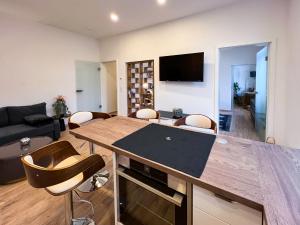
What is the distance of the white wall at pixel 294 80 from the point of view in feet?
7.32

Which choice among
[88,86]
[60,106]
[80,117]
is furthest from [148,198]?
[88,86]

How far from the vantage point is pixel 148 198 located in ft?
3.82

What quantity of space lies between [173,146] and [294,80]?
235 cm

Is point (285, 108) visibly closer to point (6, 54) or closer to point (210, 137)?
point (210, 137)

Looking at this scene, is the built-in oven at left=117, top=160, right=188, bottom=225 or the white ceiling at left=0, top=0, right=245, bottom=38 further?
the white ceiling at left=0, top=0, right=245, bottom=38

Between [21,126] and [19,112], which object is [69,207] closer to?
[21,126]

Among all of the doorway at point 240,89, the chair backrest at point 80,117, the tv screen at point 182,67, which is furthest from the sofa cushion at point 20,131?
the doorway at point 240,89

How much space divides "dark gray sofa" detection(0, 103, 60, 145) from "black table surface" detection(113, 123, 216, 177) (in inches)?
111

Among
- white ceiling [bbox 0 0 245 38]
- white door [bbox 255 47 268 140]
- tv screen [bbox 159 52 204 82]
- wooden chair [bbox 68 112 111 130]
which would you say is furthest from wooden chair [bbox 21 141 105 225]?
white door [bbox 255 47 268 140]

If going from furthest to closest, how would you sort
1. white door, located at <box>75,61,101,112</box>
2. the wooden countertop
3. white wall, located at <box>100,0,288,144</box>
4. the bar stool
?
1. white door, located at <box>75,61,101,112</box>
2. white wall, located at <box>100,0,288,144</box>
3. the bar stool
4. the wooden countertop

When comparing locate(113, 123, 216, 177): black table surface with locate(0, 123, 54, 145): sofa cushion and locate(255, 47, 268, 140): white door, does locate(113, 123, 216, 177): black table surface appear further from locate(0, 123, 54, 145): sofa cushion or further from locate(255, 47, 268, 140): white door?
locate(0, 123, 54, 145): sofa cushion

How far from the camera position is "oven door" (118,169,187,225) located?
1.00 m

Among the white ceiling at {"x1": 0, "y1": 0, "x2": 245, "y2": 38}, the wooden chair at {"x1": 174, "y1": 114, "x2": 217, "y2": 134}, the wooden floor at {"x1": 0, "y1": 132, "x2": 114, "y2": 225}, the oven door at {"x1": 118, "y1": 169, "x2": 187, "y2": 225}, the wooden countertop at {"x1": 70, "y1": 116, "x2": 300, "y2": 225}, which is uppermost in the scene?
the white ceiling at {"x1": 0, "y1": 0, "x2": 245, "y2": 38}

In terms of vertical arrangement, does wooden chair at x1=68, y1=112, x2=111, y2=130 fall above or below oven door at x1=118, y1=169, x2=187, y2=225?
above
